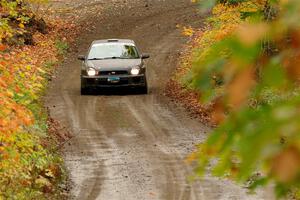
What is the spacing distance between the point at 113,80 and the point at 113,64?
0.50m

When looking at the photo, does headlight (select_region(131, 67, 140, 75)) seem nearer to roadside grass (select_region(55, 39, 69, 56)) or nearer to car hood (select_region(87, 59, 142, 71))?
car hood (select_region(87, 59, 142, 71))

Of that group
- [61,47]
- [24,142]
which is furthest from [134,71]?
[24,142]

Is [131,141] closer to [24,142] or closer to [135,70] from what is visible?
[135,70]

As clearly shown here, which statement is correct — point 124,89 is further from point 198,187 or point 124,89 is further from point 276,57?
point 276,57

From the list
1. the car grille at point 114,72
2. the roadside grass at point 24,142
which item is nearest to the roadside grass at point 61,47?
the car grille at point 114,72

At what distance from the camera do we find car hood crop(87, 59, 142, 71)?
19781mm

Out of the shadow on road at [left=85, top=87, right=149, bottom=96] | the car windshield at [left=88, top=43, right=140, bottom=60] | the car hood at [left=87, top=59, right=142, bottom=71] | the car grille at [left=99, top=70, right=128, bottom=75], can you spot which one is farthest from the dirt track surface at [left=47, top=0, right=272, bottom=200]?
the car windshield at [left=88, top=43, right=140, bottom=60]

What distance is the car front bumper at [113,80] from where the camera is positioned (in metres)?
19.9

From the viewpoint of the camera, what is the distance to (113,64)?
65.1 feet

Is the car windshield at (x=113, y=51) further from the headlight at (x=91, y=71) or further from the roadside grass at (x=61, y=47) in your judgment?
the roadside grass at (x=61, y=47)

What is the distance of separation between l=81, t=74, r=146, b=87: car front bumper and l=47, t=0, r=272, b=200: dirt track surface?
43 centimetres

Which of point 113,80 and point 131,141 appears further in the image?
point 113,80

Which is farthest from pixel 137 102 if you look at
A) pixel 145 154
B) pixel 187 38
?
pixel 187 38

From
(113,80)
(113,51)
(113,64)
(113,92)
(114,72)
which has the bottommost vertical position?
(113,92)
